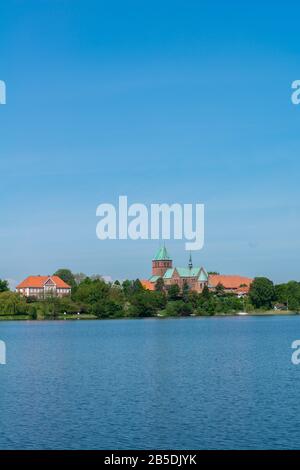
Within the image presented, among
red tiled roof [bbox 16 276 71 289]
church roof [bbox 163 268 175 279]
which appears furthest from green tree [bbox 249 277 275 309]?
red tiled roof [bbox 16 276 71 289]

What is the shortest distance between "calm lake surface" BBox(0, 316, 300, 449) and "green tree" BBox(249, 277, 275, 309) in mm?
97301

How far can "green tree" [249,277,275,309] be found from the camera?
151000 millimetres

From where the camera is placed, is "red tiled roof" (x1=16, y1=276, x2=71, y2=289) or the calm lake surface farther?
"red tiled roof" (x1=16, y1=276, x2=71, y2=289)

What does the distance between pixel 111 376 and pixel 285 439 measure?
16221mm

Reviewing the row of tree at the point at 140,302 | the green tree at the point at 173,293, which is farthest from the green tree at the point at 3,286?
the green tree at the point at 173,293

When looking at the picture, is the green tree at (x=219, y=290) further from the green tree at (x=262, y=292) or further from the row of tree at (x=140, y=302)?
the green tree at (x=262, y=292)

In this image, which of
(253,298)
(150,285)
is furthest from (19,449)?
(150,285)

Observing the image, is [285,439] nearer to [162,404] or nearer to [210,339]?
[162,404]

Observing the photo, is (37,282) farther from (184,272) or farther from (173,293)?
(184,272)

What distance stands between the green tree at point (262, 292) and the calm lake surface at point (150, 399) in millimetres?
97301

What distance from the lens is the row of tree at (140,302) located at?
402 feet

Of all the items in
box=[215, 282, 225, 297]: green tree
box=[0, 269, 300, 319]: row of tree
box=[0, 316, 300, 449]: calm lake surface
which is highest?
box=[215, 282, 225, 297]: green tree

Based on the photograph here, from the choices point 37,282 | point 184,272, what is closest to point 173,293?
point 37,282

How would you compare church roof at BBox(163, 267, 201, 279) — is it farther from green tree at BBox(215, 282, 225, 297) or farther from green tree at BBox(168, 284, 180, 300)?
green tree at BBox(168, 284, 180, 300)
